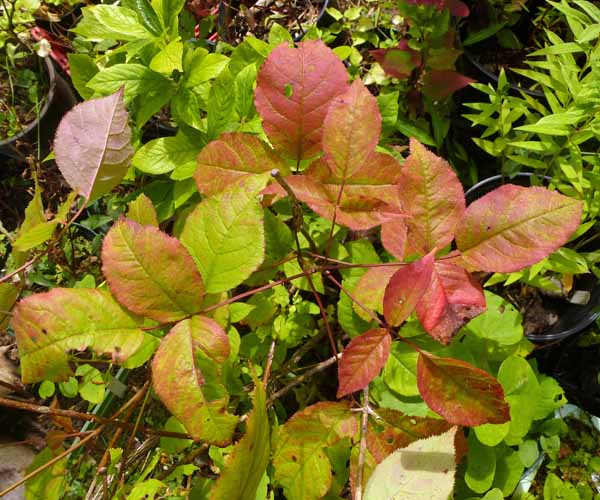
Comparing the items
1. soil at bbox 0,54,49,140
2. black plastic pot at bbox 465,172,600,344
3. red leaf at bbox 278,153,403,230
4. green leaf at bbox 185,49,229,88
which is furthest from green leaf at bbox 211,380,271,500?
soil at bbox 0,54,49,140

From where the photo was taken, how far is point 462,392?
0.59 metres

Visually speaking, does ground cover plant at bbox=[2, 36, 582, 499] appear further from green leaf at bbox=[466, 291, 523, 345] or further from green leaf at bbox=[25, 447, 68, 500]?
green leaf at bbox=[466, 291, 523, 345]

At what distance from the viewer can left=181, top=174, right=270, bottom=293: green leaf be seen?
0.58 m

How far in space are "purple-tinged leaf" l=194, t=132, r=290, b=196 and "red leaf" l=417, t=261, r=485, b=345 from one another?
281 mm

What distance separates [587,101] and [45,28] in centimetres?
227

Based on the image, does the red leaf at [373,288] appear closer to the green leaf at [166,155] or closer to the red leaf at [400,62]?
the green leaf at [166,155]

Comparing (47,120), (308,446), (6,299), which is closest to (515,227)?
(308,446)

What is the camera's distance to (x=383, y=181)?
28.2 inches

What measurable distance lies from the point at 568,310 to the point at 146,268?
54.5 inches

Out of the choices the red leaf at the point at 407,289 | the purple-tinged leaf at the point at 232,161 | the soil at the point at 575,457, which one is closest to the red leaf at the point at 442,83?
the purple-tinged leaf at the point at 232,161

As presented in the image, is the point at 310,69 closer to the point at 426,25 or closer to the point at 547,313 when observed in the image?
the point at 426,25

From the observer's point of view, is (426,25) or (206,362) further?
(426,25)

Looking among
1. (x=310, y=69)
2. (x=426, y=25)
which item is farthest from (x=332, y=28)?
(x=310, y=69)

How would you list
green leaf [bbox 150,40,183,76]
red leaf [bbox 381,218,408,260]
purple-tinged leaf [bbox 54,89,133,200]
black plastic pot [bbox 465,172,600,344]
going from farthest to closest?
black plastic pot [bbox 465,172,600,344] → green leaf [bbox 150,40,183,76] → red leaf [bbox 381,218,408,260] → purple-tinged leaf [bbox 54,89,133,200]
